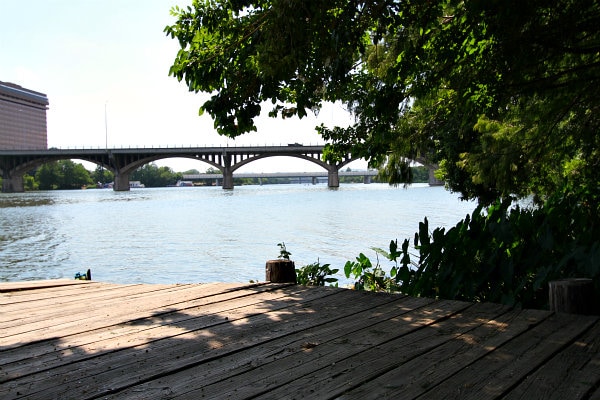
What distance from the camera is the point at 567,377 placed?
2277mm

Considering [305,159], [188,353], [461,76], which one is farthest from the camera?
[305,159]

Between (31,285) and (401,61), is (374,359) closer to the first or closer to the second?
(31,285)

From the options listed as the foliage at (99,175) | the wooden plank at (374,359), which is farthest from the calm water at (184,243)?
the foliage at (99,175)

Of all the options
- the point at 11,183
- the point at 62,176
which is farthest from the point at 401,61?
the point at 62,176

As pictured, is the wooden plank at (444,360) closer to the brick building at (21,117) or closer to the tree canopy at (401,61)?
the tree canopy at (401,61)

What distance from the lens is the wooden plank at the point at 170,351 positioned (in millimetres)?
2348

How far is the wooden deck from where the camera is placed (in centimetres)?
Result: 225

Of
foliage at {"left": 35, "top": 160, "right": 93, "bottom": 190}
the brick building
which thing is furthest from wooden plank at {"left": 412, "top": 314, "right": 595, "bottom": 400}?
the brick building

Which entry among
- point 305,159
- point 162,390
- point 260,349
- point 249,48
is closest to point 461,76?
point 249,48

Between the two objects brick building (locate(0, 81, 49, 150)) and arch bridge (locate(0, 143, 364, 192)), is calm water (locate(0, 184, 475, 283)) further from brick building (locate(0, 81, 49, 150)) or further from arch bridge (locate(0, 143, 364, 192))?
brick building (locate(0, 81, 49, 150))

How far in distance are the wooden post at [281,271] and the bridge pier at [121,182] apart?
78.1 m

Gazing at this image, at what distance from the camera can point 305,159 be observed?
66312mm

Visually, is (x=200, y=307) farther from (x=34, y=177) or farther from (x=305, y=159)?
(x=34, y=177)

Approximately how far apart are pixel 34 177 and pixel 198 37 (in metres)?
124
